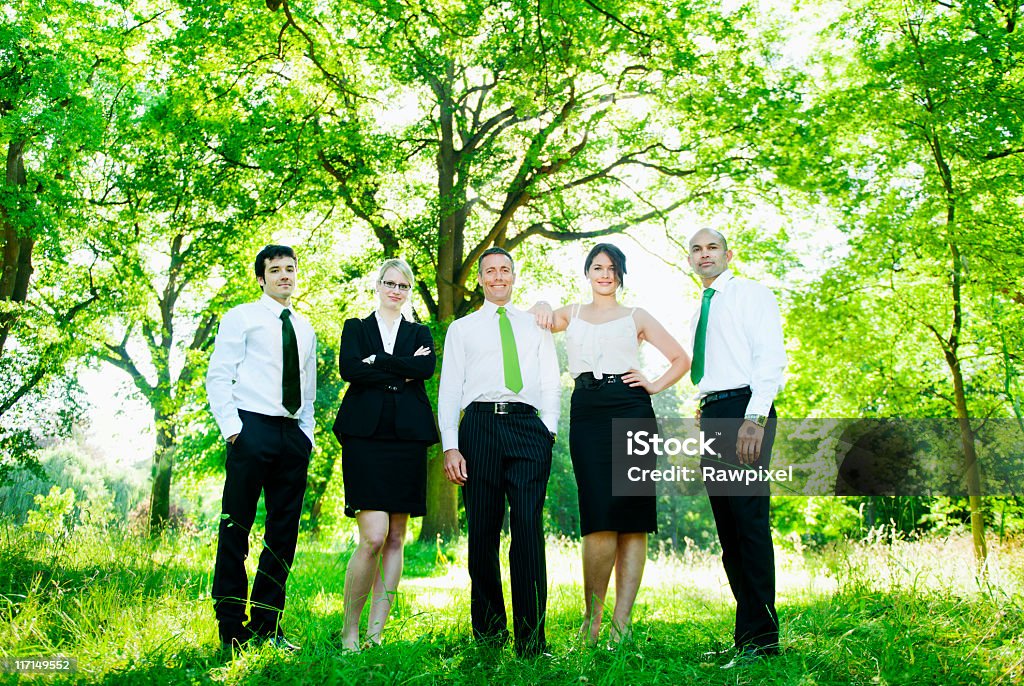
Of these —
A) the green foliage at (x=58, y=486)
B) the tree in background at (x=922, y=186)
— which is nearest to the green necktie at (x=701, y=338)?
the green foliage at (x=58, y=486)

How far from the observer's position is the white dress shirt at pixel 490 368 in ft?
13.5

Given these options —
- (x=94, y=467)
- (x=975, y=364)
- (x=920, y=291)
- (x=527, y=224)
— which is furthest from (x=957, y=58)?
(x=94, y=467)

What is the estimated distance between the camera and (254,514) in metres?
4.18

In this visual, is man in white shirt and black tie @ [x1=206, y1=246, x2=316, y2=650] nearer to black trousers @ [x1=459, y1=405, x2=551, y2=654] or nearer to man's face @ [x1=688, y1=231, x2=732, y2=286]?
black trousers @ [x1=459, y1=405, x2=551, y2=654]

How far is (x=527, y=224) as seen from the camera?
14641 millimetres

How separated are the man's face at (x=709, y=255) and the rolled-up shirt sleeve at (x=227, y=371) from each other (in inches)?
107

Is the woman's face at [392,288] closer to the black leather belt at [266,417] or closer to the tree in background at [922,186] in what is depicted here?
the black leather belt at [266,417]

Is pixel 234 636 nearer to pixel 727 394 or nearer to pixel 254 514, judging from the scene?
pixel 254 514

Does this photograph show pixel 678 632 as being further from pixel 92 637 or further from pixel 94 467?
pixel 94 467

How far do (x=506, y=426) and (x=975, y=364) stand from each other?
12607mm

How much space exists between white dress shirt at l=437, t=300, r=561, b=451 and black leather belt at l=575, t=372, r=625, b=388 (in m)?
0.20

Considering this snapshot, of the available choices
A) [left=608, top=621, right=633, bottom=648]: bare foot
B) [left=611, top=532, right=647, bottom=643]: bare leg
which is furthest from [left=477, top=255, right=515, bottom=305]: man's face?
[left=608, top=621, right=633, bottom=648]: bare foot

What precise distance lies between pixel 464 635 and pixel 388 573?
1.80ft

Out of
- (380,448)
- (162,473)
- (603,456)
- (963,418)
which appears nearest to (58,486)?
(162,473)
